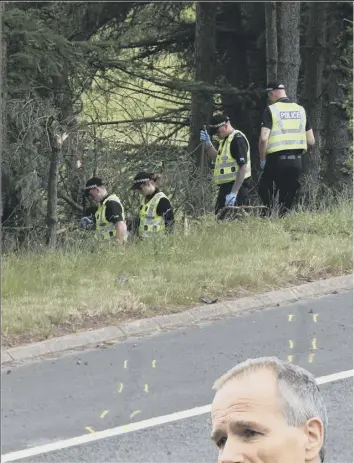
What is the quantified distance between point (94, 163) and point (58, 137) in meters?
3.05


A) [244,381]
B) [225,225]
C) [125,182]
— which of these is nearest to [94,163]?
[125,182]

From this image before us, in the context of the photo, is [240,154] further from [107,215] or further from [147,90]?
[147,90]

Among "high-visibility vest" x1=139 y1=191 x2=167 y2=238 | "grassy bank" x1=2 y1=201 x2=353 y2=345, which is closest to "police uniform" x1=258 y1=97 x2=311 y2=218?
"grassy bank" x1=2 y1=201 x2=353 y2=345

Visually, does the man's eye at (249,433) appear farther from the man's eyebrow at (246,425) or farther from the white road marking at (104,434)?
the white road marking at (104,434)

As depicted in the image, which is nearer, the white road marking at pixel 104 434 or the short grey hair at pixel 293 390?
the short grey hair at pixel 293 390

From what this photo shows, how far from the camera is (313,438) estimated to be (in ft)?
6.26

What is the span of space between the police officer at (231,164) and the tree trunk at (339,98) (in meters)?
5.85

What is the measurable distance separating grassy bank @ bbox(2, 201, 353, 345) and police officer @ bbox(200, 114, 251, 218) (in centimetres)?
123

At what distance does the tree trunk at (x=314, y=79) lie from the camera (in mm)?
16656

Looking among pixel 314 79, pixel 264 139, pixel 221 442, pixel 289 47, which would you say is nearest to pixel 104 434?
pixel 221 442

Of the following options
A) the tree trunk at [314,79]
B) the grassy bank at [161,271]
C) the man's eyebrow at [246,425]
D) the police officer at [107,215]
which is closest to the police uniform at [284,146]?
the grassy bank at [161,271]

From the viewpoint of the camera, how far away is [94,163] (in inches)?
520

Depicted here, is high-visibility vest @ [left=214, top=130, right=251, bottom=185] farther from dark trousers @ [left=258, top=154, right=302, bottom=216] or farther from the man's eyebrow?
the man's eyebrow

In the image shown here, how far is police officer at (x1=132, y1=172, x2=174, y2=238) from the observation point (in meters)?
10.1
